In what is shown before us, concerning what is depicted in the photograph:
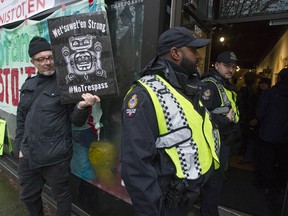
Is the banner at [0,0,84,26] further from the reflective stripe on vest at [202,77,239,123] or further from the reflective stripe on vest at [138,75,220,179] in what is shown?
the reflective stripe on vest at [138,75,220,179]

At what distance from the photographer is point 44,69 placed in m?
2.40

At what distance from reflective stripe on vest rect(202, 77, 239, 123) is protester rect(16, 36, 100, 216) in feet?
3.91

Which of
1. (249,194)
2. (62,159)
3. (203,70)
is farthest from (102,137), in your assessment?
(249,194)

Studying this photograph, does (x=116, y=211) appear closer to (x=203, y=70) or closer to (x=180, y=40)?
(x=180, y=40)

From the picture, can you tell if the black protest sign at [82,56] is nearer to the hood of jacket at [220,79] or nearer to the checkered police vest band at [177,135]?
the checkered police vest band at [177,135]

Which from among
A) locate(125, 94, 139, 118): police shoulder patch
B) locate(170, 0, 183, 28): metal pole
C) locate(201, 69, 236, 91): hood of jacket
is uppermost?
locate(170, 0, 183, 28): metal pole

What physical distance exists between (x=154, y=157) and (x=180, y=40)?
69cm

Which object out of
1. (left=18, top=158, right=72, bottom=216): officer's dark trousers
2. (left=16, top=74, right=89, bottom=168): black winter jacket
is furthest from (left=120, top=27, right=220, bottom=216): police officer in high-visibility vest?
(left=18, top=158, right=72, bottom=216): officer's dark trousers

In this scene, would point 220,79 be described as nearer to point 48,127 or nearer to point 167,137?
point 167,137

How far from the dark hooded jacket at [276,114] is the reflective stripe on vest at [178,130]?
2.56 meters

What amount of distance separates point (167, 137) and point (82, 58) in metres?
1.13

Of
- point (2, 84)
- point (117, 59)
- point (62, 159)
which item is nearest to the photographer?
point (62, 159)

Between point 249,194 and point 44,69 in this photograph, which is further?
point 249,194

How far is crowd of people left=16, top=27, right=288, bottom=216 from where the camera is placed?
1.42m
